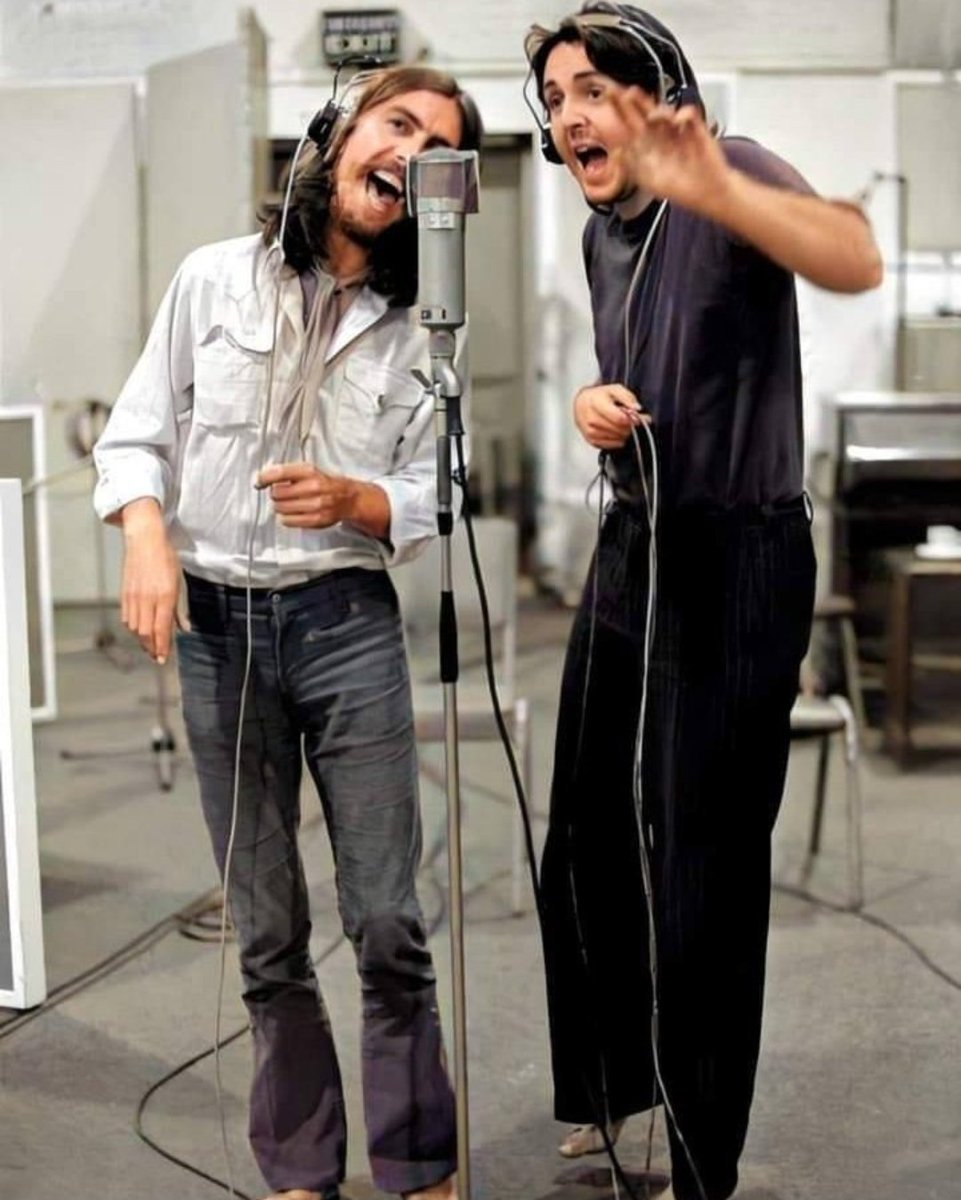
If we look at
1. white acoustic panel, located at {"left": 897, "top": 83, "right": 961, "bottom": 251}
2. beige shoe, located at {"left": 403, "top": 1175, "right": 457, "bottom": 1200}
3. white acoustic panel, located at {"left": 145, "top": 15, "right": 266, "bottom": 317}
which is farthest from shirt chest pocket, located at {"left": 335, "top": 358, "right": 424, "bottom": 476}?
white acoustic panel, located at {"left": 897, "top": 83, "right": 961, "bottom": 251}

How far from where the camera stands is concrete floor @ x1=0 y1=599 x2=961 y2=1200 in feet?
6.82

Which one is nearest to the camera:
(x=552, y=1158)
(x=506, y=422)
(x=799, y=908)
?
(x=552, y=1158)

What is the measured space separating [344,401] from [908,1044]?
1395 mm

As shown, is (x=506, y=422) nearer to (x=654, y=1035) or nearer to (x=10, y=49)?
(x=10, y=49)

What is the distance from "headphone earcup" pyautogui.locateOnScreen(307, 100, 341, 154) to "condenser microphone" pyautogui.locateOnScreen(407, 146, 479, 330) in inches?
6.6

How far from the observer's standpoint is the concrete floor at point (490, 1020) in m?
2.08

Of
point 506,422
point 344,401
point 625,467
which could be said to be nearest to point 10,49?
point 344,401

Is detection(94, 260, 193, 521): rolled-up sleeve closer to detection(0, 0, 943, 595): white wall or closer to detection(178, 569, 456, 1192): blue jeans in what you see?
detection(178, 569, 456, 1192): blue jeans

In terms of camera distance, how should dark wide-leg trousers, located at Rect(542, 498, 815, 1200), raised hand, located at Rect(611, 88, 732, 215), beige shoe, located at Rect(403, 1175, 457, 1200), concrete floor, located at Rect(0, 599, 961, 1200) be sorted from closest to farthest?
1. raised hand, located at Rect(611, 88, 732, 215)
2. dark wide-leg trousers, located at Rect(542, 498, 815, 1200)
3. beige shoe, located at Rect(403, 1175, 457, 1200)
4. concrete floor, located at Rect(0, 599, 961, 1200)

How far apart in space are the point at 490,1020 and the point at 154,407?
1.28 m

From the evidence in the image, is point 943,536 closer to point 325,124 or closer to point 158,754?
point 158,754

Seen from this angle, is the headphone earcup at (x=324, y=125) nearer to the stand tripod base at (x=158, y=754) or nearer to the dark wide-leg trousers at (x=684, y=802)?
the dark wide-leg trousers at (x=684, y=802)

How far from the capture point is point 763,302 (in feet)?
5.39

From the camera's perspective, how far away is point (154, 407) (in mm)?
1724
